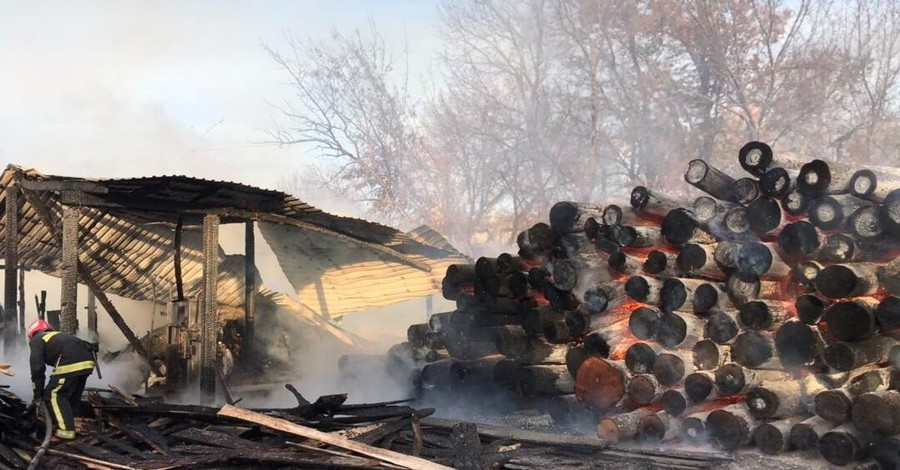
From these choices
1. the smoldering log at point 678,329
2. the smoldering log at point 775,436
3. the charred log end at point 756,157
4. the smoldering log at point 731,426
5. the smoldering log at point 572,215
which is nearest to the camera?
the smoldering log at point 775,436

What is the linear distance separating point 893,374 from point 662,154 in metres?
16.2

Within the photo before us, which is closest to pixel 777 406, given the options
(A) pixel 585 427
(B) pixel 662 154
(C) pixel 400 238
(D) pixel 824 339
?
(D) pixel 824 339

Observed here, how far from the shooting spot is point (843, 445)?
6.82m

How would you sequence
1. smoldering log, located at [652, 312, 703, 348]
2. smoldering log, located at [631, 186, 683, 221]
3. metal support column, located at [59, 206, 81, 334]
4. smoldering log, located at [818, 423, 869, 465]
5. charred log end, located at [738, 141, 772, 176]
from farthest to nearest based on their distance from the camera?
metal support column, located at [59, 206, 81, 334] → smoldering log, located at [631, 186, 683, 221] → smoldering log, located at [652, 312, 703, 348] → charred log end, located at [738, 141, 772, 176] → smoldering log, located at [818, 423, 869, 465]

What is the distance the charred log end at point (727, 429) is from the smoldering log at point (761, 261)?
1476 millimetres

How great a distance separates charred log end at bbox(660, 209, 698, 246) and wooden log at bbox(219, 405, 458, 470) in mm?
3792

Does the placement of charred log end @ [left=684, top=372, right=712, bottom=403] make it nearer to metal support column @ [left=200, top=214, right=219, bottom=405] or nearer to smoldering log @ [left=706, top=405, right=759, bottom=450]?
smoldering log @ [left=706, top=405, right=759, bottom=450]

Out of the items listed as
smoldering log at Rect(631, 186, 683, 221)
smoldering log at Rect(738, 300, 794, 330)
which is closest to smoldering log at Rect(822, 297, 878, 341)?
smoldering log at Rect(738, 300, 794, 330)

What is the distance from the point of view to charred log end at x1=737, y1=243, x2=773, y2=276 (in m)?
7.70

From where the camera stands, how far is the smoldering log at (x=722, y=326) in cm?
801

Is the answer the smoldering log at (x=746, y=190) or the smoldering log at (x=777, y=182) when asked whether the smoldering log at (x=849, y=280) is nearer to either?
the smoldering log at (x=777, y=182)

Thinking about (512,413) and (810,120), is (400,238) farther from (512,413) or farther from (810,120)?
(810,120)

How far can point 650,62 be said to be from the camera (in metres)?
23.1

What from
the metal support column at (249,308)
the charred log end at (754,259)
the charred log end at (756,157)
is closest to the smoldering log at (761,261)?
the charred log end at (754,259)
